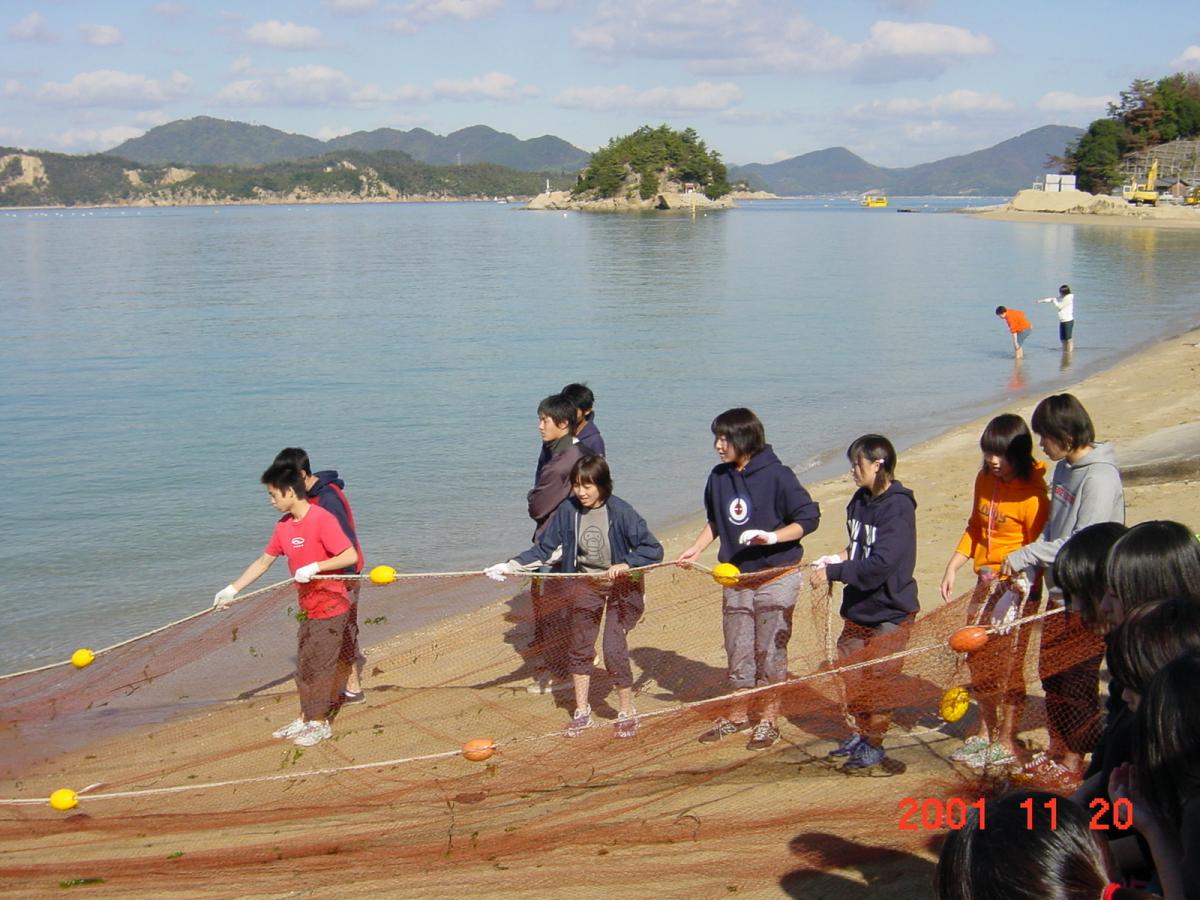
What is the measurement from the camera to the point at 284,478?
6676mm

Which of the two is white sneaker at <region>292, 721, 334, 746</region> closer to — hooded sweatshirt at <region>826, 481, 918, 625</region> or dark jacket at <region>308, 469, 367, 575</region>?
dark jacket at <region>308, 469, 367, 575</region>

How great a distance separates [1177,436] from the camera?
12.4m

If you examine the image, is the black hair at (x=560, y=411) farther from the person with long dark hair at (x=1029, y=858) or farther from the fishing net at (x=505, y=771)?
the person with long dark hair at (x=1029, y=858)

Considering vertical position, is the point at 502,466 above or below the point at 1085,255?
below

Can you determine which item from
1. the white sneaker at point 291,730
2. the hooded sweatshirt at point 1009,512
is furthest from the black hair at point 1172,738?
the white sneaker at point 291,730

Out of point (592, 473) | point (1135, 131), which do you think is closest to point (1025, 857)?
point (592, 473)

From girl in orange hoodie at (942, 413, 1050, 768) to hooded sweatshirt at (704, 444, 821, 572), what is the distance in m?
0.87

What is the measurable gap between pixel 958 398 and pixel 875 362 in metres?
5.06

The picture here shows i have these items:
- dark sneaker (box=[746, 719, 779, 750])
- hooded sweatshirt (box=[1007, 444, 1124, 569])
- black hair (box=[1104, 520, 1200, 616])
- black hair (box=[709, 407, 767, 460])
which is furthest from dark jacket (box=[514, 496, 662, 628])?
black hair (box=[1104, 520, 1200, 616])

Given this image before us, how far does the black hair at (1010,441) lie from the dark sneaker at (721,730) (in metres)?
1.95

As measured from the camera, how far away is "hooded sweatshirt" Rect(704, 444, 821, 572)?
6.07m

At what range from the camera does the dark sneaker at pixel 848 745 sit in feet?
18.5

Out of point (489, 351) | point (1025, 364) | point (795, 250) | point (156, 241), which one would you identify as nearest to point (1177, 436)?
point (1025, 364)

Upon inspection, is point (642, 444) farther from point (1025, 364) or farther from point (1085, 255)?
point (1085, 255)
